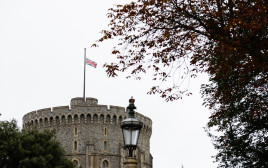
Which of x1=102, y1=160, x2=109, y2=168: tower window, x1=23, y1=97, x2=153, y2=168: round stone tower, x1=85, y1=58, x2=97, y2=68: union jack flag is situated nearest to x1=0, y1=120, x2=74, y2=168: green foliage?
x1=23, y1=97, x2=153, y2=168: round stone tower

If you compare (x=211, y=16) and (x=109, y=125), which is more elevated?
(x=109, y=125)

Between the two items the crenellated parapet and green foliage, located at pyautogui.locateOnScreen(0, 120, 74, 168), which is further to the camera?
the crenellated parapet

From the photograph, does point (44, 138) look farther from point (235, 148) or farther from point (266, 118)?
point (266, 118)

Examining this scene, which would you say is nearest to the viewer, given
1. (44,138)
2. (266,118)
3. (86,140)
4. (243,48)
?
(243,48)

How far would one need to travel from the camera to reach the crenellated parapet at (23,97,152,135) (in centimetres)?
6288

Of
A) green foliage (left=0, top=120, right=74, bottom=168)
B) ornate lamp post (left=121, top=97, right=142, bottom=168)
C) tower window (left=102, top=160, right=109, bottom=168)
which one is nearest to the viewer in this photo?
ornate lamp post (left=121, top=97, right=142, bottom=168)

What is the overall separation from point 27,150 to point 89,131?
24.1 meters

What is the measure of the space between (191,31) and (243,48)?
181 cm

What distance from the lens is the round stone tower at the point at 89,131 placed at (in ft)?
201

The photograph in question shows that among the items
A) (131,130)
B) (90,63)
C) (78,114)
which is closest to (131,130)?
(131,130)

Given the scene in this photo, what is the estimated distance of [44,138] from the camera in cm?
4078

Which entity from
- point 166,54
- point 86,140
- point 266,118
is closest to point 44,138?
point 86,140

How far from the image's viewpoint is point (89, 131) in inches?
2454

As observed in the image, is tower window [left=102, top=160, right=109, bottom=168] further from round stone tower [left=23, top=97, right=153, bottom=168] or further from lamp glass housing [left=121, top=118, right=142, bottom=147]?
lamp glass housing [left=121, top=118, right=142, bottom=147]
